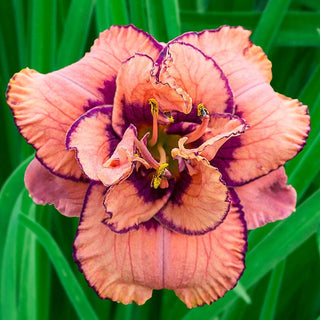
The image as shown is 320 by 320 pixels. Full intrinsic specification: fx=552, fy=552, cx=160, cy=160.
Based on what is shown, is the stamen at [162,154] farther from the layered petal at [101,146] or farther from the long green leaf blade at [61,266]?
the long green leaf blade at [61,266]

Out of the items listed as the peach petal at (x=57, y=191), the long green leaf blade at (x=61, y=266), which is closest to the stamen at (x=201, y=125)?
the peach petal at (x=57, y=191)

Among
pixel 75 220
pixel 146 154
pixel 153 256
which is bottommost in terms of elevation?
pixel 75 220

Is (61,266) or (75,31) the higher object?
(75,31)

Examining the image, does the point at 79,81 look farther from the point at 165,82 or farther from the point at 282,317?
the point at 282,317

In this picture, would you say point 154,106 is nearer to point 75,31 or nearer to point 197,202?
point 197,202

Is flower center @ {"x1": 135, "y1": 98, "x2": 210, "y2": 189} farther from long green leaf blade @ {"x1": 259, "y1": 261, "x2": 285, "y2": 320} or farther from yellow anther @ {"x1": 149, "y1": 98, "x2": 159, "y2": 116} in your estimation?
long green leaf blade @ {"x1": 259, "y1": 261, "x2": 285, "y2": 320}

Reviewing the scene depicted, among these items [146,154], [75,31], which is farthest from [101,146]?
[75,31]
